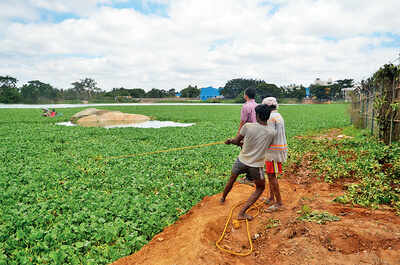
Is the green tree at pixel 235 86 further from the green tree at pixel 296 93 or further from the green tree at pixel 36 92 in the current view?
the green tree at pixel 36 92

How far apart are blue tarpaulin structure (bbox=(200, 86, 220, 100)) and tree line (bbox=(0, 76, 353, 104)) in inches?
157

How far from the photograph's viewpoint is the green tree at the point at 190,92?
81306 mm

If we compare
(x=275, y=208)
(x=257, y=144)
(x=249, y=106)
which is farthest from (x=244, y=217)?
(x=249, y=106)

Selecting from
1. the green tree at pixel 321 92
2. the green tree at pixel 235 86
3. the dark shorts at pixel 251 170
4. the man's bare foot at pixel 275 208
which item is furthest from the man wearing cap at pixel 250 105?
the green tree at pixel 235 86

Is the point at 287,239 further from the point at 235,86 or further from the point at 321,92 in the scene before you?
the point at 235,86

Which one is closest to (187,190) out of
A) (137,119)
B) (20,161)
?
(20,161)

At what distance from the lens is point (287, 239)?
10.9 ft

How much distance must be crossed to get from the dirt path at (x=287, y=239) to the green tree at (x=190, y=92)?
257 ft

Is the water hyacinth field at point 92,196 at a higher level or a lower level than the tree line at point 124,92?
lower

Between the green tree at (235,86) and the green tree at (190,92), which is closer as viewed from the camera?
Result: the green tree at (235,86)

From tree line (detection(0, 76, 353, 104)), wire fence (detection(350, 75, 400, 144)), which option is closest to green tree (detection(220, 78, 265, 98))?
tree line (detection(0, 76, 353, 104))

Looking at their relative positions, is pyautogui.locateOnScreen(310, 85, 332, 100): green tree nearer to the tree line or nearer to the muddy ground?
the tree line

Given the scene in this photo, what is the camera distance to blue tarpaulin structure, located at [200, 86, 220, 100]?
86.5 meters

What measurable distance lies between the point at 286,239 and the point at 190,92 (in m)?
79.7
